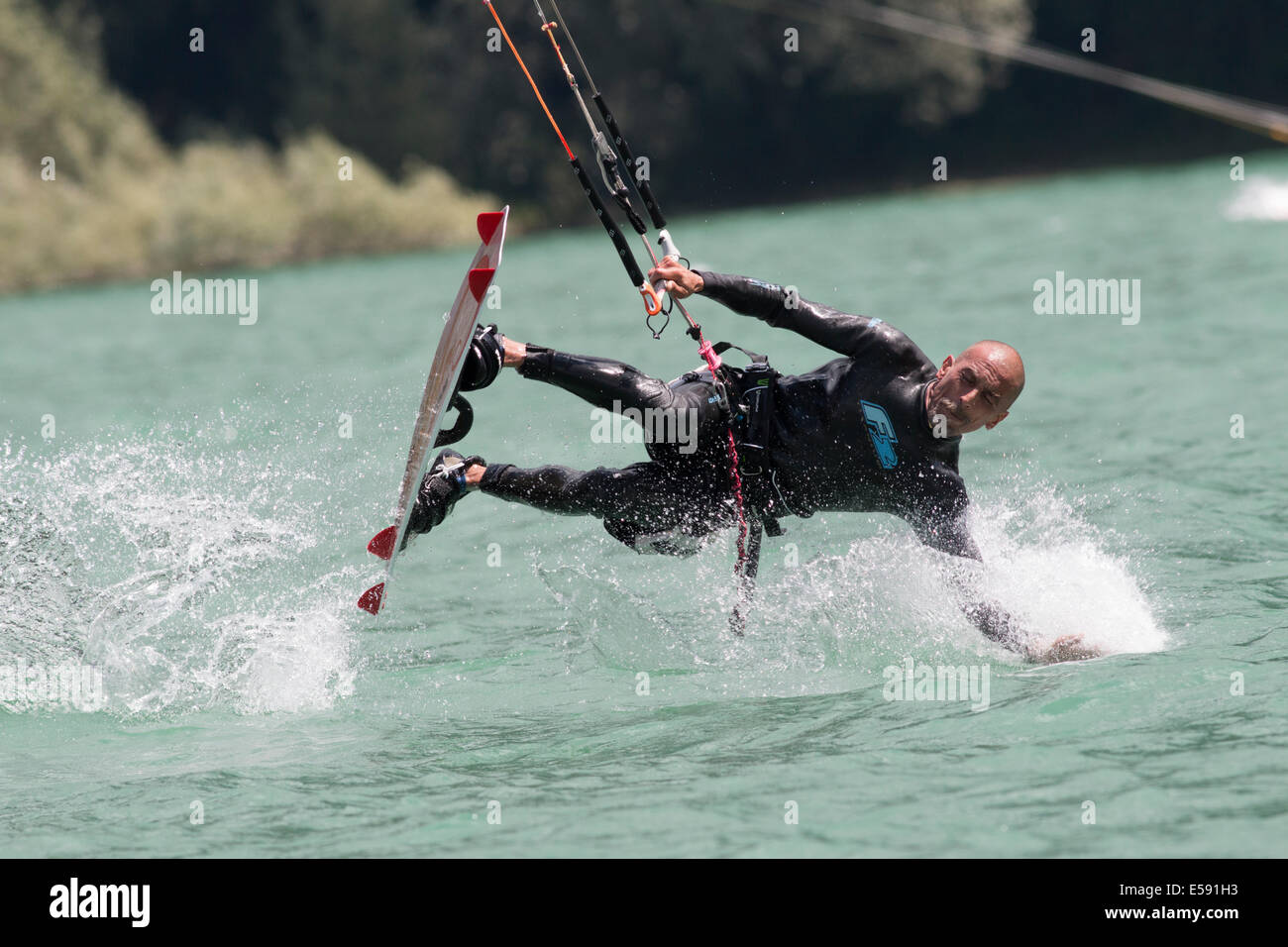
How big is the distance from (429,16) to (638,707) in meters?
41.9

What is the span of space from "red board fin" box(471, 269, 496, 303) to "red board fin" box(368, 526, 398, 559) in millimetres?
1209

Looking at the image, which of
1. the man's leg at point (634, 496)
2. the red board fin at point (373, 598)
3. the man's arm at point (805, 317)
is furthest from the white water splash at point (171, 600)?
the man's arm at point (805, 317)

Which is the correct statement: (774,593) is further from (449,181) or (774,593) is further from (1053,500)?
(449,181)

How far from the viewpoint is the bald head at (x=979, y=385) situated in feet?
20.0

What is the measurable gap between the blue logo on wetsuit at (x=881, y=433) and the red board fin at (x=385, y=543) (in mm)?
2220

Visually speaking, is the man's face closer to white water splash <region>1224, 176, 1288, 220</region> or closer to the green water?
the green water

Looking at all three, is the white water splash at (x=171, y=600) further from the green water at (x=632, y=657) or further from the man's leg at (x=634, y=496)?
the man's leg at (x=634, y=496)

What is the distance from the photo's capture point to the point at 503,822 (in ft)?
17.4

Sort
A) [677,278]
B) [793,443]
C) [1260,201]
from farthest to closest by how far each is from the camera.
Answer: [1260,201]
[793,443]
[677,278]

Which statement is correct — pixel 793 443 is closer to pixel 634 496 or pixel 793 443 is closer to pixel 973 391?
pixel 634 496

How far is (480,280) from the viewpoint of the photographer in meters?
6.56

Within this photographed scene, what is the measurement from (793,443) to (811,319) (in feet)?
1.82

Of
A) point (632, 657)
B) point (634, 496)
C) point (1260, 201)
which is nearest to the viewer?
point (634, 496)

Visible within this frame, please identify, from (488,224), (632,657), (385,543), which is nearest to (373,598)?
(385,543)
